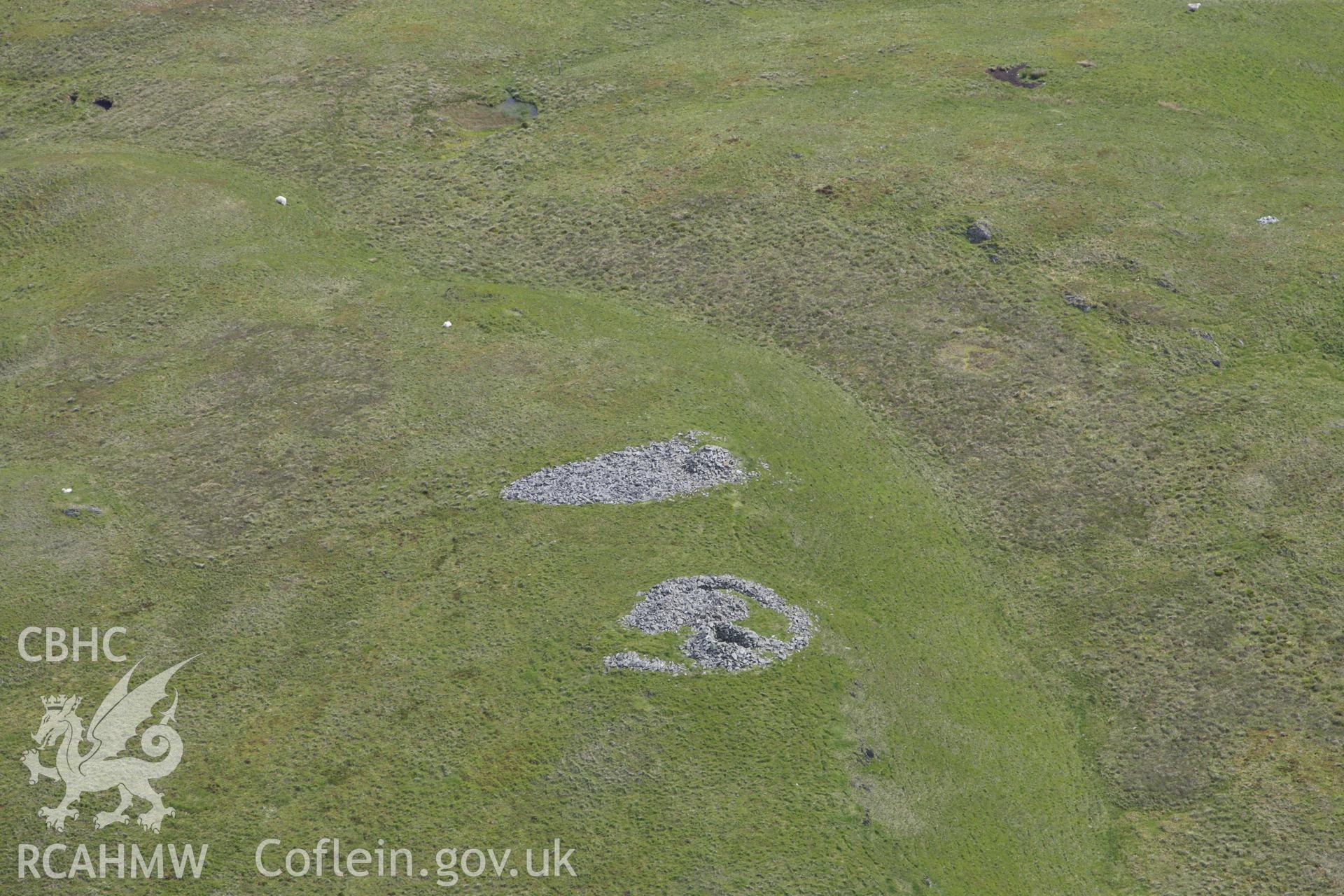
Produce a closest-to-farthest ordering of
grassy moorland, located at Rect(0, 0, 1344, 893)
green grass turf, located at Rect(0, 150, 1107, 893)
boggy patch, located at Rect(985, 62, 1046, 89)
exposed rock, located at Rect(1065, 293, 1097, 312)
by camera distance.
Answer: green grass turf, located at Rect(0, 150, 1107, 893)
grassy moorland, located at Rect(0, 0, 1344, 893)
exposed rock, located at Rect(1065, 293, 1097, 312)
boggy patch, located at Rect(985, 62, 1046, 89)

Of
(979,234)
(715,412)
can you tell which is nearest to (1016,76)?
(979,234)

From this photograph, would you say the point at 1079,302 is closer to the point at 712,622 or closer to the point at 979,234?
the point at 979,234

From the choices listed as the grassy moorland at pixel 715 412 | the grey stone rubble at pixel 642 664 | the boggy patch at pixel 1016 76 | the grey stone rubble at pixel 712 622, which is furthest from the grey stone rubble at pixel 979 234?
the grey stone rubble at pixel 642 664

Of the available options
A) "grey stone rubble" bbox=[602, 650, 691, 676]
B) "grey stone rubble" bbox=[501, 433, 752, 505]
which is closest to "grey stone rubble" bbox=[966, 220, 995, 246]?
"grey stone rubble" bbox=[501, 433, 752, 505]

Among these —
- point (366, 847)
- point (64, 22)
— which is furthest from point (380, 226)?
point (366, 847)

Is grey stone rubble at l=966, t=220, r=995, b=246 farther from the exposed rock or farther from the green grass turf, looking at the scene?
the green grass turf

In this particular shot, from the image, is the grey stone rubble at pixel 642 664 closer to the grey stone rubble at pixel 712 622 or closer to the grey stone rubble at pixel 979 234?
the grey stone rubble at pixel 712 622
